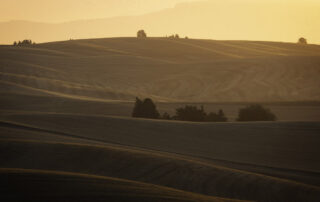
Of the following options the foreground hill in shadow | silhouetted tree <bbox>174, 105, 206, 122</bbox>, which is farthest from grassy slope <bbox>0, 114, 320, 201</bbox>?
the foreground hill in shadow

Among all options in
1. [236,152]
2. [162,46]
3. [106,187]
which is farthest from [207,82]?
[106,187]

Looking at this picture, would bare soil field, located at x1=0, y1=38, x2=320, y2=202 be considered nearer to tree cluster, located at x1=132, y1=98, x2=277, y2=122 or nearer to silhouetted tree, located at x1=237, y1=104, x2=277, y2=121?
tree cluster, located at x1=132, y1=98, x2=277, y2=122

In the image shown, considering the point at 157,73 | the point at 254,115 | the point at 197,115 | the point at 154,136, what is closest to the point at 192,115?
the point at 197,115

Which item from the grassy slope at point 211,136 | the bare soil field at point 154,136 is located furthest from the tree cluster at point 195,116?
the grassy slope at point 211,136

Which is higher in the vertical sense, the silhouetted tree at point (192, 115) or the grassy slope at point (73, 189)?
the silhouetted tree at point (192, 115)

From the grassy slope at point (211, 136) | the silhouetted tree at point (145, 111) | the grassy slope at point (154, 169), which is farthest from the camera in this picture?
the silhouetted tree at point (145, 111)

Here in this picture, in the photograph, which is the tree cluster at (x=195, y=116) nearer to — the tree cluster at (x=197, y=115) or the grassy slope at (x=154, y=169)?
the tree cluster at (x=197, y=115)

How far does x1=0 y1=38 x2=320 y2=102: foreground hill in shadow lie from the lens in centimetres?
5931

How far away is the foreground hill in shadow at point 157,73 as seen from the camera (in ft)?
195

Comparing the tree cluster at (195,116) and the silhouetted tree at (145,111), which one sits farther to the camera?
the silhouetted tree at (145,111)

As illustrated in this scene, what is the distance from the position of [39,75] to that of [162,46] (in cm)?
3681

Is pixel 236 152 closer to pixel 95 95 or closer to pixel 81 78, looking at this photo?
pixel 95 95

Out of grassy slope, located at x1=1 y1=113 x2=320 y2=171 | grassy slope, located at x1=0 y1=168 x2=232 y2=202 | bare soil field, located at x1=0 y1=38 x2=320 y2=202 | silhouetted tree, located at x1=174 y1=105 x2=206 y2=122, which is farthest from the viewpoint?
silhouetted tree, located at x1=174 y1=105 x2=206 y2=122

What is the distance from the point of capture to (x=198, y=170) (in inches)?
761
